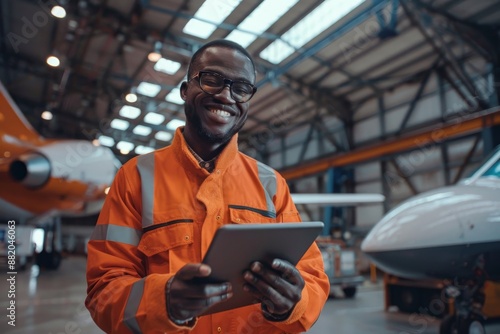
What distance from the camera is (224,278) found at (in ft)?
3.40

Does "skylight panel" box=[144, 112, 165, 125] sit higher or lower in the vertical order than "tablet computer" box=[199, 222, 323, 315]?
higher

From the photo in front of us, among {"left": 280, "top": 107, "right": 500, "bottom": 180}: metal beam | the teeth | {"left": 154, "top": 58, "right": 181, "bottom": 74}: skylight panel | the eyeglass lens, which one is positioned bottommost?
the teeth

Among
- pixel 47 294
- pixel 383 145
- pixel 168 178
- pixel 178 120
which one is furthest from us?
pixel 178 120

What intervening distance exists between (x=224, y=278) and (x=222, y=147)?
613 mm

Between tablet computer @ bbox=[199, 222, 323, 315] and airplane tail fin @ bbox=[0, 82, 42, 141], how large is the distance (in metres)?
6.29

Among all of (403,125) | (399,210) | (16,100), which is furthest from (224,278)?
(16,100)

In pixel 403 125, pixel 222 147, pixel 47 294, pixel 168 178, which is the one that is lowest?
pixel 47 294

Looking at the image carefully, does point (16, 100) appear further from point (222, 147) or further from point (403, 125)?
point (222, 147)

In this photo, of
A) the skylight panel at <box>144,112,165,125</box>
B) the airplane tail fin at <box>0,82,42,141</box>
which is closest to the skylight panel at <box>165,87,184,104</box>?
the skylight panel at <box>144,112,165,125</box>

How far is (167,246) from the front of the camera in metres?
1.28

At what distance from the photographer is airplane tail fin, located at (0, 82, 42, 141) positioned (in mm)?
6105

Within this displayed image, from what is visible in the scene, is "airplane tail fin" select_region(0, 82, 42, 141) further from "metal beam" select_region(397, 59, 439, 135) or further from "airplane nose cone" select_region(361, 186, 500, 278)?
"metal beam" select_region(397, 59, 439, 135)

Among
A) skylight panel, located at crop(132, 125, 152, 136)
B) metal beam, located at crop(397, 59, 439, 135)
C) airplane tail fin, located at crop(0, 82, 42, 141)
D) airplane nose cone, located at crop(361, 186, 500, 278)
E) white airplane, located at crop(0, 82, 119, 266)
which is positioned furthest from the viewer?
skylight panel, located at crop(132, 125, 152, 136)

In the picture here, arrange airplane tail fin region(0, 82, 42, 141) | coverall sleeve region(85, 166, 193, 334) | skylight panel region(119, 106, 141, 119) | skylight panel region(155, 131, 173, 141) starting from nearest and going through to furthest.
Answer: coverall sleeve region(85, 166, 193, 334)
airplane tail fin region(0, 82, 42, 141)
skylight panel region(119, 106, 141, 119)
skylight panel region(155, 131, 173, 141)
